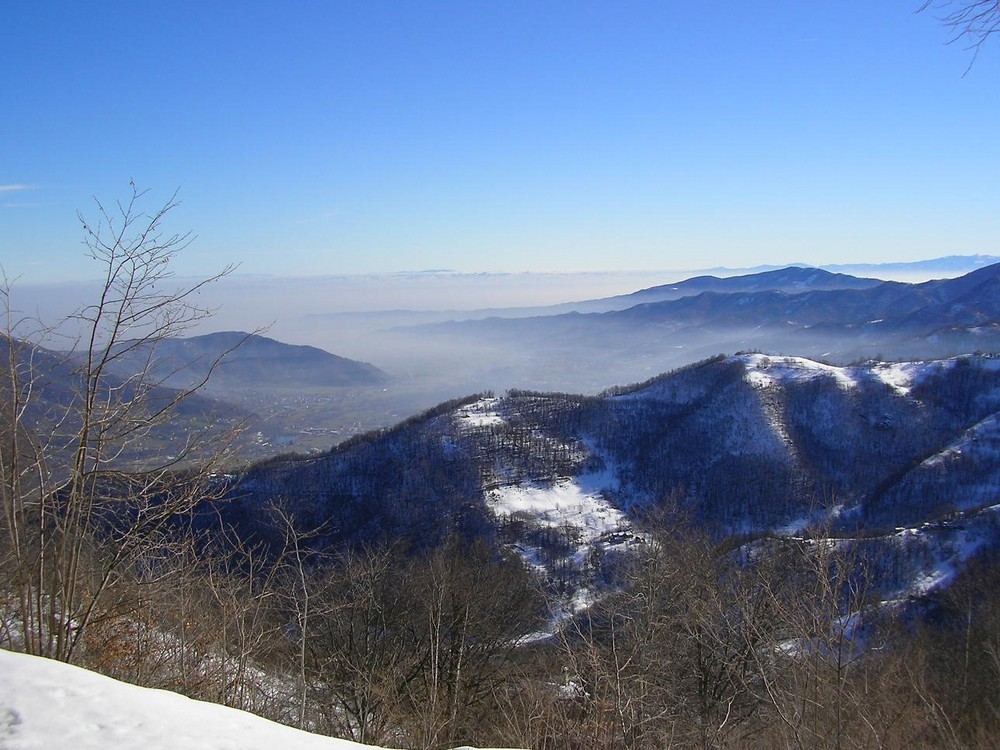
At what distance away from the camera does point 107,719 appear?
449cm

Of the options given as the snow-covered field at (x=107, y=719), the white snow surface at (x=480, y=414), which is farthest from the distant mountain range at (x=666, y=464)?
the snow-covered field at (x=107, y=719)

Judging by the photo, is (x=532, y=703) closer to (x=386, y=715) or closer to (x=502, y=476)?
(x=386, y=715)

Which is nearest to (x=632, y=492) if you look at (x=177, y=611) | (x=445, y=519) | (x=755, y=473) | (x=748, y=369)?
(x=755, y=473)

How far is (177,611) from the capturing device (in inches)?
403

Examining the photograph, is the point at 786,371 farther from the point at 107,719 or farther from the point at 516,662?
the point at 107,719

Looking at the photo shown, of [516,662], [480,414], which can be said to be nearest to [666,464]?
[480,414]

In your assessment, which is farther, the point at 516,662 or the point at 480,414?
the point at 480,414

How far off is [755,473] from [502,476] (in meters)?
43.7

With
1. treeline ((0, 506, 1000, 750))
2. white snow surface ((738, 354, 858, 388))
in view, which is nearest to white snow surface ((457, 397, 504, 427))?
white snow surface ((738, 354, 858, 388))

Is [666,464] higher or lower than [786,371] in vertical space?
lower

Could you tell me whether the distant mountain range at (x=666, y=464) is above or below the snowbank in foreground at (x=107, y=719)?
below

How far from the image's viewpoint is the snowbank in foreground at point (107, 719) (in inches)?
168

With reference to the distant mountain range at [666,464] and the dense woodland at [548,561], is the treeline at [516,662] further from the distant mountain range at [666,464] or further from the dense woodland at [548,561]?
the distant mountain range at [666,464]

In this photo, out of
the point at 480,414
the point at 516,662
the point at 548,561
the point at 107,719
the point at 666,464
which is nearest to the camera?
the point at 107,719
